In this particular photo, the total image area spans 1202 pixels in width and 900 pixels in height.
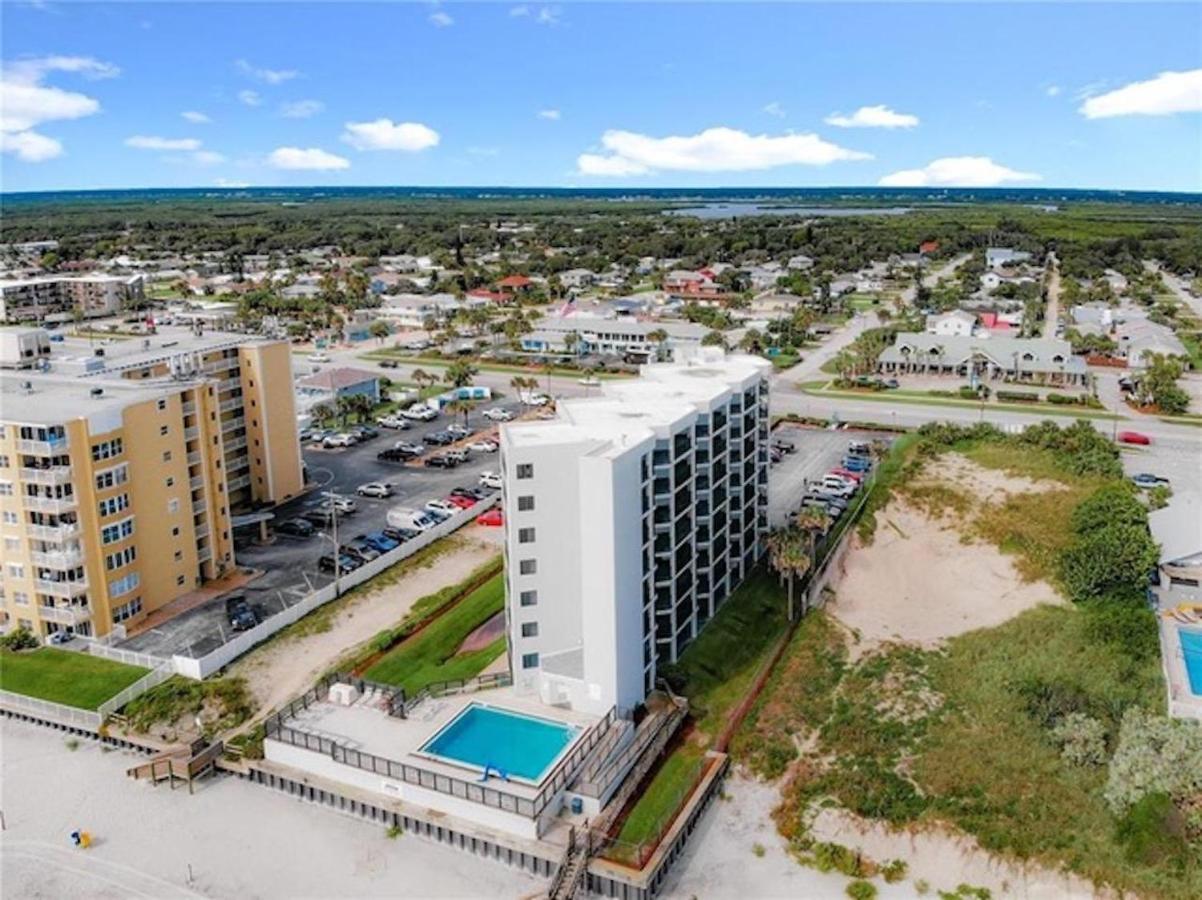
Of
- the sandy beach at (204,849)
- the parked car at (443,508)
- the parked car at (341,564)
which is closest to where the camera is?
the sandy beach at (204,849)

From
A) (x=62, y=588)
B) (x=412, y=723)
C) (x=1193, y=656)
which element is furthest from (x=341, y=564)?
(x=1193, y=656)

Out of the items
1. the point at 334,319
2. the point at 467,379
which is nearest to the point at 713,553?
the point at 467,379

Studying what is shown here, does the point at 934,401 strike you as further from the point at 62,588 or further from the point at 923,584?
the point at 62,588

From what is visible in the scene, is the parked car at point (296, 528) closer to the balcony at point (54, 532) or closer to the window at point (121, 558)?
the window at point (121, 558)

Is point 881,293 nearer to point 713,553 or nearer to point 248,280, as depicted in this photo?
point 248,280

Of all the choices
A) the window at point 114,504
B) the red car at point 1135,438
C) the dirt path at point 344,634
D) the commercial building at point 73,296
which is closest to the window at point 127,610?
the window at point 114,504

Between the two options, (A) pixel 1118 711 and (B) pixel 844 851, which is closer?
(B) pixel 844 851

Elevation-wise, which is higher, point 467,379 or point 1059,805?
point 467,379
